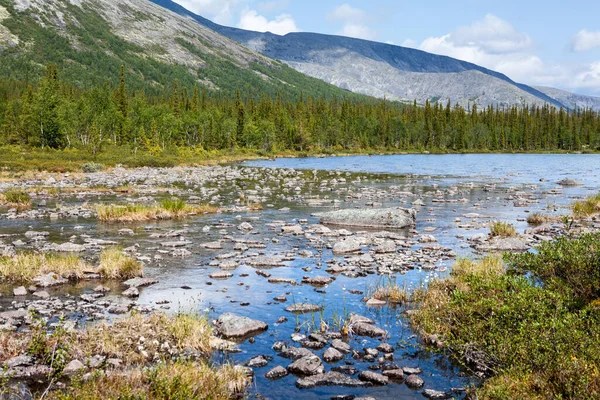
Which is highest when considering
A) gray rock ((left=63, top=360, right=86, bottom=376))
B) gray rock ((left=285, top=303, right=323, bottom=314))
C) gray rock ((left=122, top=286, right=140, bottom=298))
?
gray rock ((left=63, top=360, right=86, bottom=376))

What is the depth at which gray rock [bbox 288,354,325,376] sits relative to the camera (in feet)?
31.9

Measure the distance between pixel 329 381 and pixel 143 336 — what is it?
4147 millimetres

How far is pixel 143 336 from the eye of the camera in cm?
1064

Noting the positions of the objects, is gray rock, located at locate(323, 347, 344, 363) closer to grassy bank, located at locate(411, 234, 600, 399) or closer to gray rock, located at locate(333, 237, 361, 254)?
grassy bank, located at locate(411, 234, 600, 399)

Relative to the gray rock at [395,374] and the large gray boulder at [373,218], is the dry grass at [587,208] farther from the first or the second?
the gray rock at [395,374]

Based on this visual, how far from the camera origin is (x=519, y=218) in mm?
29281

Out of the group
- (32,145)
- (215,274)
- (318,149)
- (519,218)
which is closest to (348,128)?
(318,149)

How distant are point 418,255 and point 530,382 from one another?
11.8m

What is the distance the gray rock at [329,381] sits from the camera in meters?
9.24

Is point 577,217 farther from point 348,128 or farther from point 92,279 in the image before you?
point 348,128

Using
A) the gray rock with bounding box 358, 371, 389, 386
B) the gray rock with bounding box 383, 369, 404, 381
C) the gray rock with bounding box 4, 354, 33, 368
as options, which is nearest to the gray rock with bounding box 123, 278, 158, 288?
the gray rock with bounding box 4, 354, 33, 368

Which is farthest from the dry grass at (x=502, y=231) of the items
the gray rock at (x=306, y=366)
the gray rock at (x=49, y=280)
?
the gray rock at (x=49, y=280)

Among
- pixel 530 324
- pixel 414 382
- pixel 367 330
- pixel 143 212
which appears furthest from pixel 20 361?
pixel 143 212

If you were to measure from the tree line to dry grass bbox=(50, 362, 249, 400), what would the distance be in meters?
83.3
